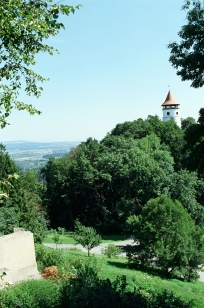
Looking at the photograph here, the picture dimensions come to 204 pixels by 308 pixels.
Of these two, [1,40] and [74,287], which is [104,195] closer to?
[74,287]

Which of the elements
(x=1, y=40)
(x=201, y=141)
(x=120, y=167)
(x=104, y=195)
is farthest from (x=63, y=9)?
(x=104, y=195)

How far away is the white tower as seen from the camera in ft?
219

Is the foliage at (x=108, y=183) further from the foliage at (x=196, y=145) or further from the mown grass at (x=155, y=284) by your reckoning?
the foliage at (x=196, y=145)

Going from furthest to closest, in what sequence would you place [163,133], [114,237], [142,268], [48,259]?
[163,133]
[114,237]
[142,268]
[48,259]

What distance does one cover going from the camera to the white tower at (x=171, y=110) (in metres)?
66.6

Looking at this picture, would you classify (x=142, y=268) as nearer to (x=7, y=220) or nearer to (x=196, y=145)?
(x=196, y=145)

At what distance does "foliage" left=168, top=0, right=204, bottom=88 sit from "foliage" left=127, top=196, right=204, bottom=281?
12500 mm

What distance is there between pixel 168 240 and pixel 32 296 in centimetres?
1376

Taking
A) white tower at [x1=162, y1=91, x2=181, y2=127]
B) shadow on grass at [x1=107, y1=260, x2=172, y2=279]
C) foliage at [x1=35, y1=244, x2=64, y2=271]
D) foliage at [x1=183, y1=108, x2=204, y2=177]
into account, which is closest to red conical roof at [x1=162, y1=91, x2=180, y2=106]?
white tower at [x1=162, y1=91, x2=181, y2=127]

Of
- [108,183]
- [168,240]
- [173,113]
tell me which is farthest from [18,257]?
[173,113]

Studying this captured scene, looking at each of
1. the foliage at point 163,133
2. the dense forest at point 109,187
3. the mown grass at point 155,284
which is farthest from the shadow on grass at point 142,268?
the foliage at point 163,133

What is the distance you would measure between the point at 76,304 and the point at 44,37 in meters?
5.84

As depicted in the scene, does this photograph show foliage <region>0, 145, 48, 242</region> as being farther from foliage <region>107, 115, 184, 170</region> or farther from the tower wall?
the tower wall

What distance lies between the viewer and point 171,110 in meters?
66.9
